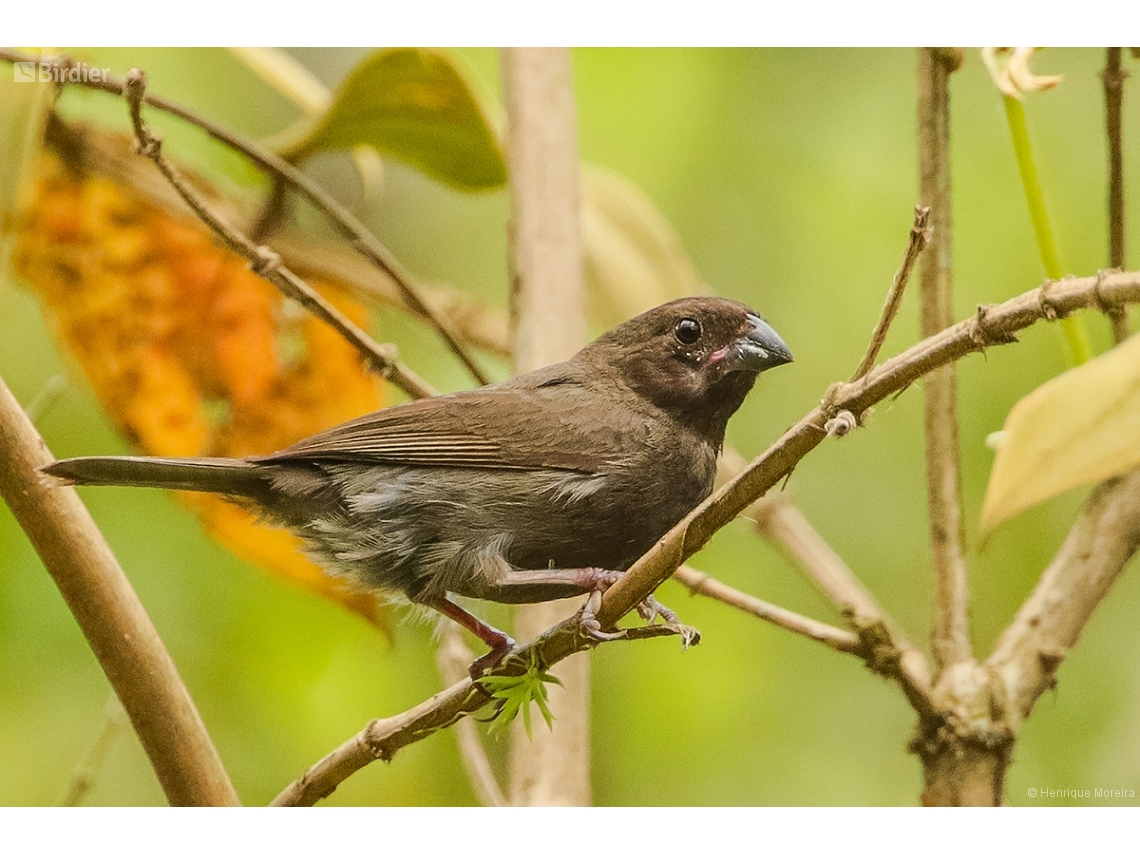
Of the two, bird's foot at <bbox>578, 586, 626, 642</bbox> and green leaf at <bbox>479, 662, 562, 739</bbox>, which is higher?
bird's foot at <bbox>578, 586, 626, 642</bbox>

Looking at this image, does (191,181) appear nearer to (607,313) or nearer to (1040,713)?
(607,313)

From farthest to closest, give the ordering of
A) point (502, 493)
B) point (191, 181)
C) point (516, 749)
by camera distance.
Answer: point (191, 181), point (516, 749), point (502, 493)

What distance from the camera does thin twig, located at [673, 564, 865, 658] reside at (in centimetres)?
205

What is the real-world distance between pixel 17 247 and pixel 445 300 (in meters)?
0.95

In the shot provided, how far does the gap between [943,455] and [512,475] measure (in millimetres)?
848

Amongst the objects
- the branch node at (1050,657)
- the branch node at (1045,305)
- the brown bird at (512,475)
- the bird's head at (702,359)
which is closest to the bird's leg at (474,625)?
the brown bird at (512,475)

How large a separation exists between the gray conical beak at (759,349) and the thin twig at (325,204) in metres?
0.60

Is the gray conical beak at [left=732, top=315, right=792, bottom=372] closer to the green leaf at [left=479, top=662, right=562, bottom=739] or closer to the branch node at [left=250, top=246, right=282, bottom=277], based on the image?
the green leaf at [left=479, top=662, right=562, bottom=739]

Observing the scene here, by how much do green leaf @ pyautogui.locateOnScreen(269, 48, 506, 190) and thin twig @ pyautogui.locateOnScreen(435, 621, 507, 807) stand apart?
109cm

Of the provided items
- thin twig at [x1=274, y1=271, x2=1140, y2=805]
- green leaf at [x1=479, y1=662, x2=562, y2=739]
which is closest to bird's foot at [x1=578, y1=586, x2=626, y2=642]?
thin twig at [x1=274, y1=271, x2=1140, y2=805]

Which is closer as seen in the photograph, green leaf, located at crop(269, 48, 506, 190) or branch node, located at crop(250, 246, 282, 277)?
branch node, located at crop(250, 246, 282, 277)

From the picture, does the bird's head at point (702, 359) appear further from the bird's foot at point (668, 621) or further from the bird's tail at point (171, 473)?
the bird's tail at point (171, 473)
